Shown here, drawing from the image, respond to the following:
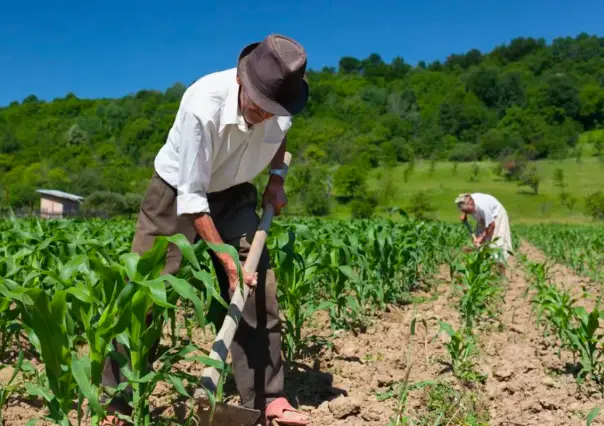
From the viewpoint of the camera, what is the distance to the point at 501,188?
58688 mm

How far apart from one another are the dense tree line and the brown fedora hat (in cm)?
5768

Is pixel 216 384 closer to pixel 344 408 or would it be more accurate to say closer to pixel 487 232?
pixel 344 408

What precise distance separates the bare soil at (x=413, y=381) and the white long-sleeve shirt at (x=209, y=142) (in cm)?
110

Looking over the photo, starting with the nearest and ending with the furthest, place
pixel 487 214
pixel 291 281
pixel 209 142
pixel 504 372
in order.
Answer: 1. pixel 209 142
2. pixel 504 372
3. pixel 291 281
4. pixel 487 214

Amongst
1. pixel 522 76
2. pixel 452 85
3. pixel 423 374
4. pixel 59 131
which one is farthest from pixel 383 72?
pixel 423 374

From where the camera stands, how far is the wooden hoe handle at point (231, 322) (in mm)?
2506

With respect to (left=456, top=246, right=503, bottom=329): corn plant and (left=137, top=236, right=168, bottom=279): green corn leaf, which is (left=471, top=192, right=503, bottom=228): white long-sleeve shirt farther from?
(left=137, top=236, right=168, bottom=279): green corn leaf

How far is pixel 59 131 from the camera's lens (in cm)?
9575

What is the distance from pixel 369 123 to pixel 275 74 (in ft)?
327

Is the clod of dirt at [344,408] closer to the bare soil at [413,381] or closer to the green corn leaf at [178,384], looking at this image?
the bare soil at [413,381]

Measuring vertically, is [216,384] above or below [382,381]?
above

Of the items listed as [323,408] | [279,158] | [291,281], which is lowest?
[323,408]

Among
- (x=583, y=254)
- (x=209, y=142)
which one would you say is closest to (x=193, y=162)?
(x=209, y=142)

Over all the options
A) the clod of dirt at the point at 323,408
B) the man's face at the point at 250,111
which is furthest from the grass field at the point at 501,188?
the man's face at the point at 250,111
